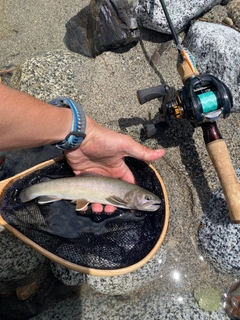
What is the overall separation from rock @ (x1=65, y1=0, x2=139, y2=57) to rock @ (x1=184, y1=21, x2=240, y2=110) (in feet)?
2.67

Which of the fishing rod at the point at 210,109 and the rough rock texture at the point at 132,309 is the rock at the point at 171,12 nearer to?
the fishing rod at the point at 210,109

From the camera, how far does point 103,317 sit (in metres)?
3.64

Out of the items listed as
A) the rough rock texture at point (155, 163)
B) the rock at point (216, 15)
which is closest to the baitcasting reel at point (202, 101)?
the rough rock texture at point (155, 163)

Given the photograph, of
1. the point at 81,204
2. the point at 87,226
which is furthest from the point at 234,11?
the point at 87,226

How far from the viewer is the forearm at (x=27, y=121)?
2.56 m

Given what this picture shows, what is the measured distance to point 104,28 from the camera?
423cm

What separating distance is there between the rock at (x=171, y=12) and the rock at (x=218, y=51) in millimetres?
181

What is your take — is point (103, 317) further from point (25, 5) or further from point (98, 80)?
point (25, 5)

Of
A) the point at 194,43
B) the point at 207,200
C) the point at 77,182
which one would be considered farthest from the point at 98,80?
the point at 207,200

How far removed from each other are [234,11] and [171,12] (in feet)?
3.11

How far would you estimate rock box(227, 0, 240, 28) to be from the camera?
14.4ft

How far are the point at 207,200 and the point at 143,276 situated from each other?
1168 millimetres

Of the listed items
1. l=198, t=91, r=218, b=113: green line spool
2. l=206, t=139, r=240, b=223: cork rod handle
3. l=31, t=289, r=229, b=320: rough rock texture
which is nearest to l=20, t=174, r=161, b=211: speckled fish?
l=206, t=139, r=240, b=223: cork rod handle

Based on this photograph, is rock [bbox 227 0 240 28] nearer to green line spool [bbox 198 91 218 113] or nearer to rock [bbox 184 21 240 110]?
rock [bbox 184 21 240 110]
